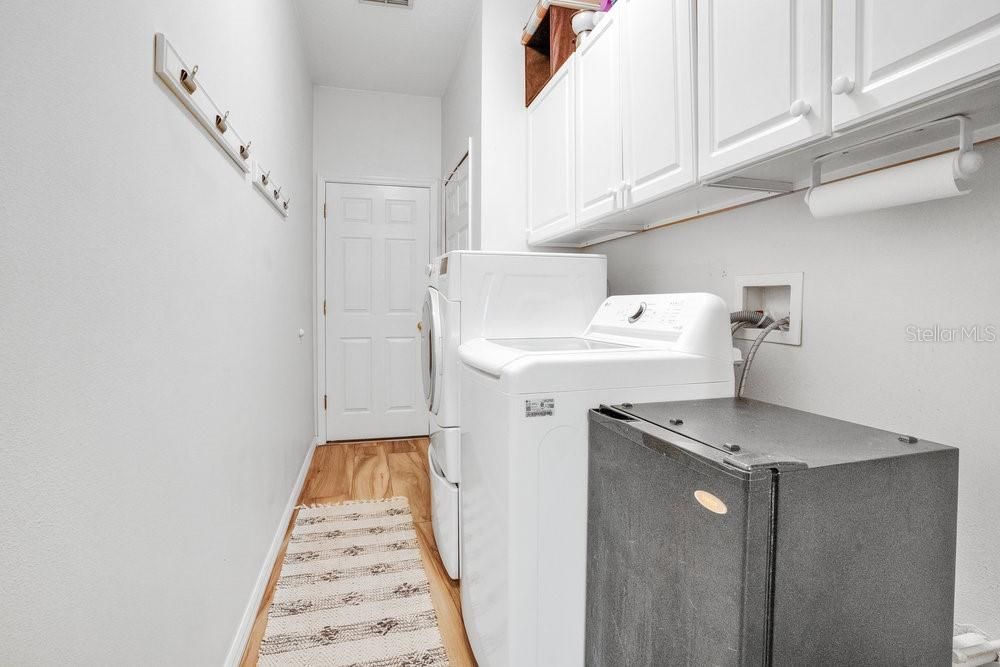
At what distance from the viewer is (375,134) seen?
390cm

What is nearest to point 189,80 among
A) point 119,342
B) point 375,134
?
point 119,342

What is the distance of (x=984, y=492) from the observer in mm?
922

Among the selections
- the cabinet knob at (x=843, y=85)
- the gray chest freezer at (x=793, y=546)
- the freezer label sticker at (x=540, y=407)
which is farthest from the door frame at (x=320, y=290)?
the cabinet knob at (x=843, y=85)

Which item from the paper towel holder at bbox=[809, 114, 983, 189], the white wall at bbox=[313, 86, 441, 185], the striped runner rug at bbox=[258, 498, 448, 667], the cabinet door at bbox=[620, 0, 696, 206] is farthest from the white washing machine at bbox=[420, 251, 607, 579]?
the white wall at bbox=[313, 86, 441, 185]

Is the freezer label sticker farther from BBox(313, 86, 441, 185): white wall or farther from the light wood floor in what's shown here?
BBox(313, 86, 441, 185): white wall

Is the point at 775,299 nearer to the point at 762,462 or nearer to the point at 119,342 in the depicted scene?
the point at 762,462

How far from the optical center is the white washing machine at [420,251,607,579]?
6.04 feet

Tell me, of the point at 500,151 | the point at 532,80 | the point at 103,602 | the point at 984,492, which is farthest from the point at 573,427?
the point at 532,80

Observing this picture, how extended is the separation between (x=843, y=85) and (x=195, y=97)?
1349 mm

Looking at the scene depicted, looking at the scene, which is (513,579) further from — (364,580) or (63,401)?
(364,580)

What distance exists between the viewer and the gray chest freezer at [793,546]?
694 mm

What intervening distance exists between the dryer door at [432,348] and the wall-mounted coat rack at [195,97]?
32.6 inches

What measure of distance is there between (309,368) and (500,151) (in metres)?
2.01

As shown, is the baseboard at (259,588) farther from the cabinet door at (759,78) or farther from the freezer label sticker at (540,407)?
the cabinet door at (759,78)
